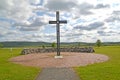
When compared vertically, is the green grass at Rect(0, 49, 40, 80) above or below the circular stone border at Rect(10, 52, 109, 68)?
below

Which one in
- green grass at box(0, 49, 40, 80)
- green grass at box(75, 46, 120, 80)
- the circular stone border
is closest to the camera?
green grass at box(75, 46, 120, 80)

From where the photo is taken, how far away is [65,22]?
95.7 ft

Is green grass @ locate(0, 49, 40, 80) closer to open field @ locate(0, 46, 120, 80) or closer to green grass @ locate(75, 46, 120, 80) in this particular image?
open field @ locate(0, 46, 120, 80)

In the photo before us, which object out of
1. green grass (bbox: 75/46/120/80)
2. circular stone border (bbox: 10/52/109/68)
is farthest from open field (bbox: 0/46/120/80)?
circular stone border (bbox: 10/52/109/68)

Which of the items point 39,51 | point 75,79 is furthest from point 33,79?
point 39,51

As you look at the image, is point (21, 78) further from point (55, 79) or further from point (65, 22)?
point (65, 22)

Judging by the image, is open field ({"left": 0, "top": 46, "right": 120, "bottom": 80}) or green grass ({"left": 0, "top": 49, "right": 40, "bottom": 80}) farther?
green grass ({"left": 0, "top": 49, "right": 40, "bottom": 80})

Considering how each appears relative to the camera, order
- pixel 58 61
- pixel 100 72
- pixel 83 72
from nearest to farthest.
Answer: pixel 100 72, pixel 83 72, pixel 58 61

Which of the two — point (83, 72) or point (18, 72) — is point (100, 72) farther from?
point (18, 72)

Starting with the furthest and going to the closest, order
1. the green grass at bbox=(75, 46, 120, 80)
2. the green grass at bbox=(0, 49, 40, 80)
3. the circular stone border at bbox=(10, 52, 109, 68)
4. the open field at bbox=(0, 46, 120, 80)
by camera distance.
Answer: the circular stone border at bbox=(10, 52, 109, 68)
the green grass at bbox=(0, 49, 40, 80)
the open field at bbox=(0, 46, 120, 80)
the green grass at bbox=(75, 46, 120, 80)

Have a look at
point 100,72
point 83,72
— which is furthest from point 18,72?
point 100,72

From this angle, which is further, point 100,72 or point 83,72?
point 83,72

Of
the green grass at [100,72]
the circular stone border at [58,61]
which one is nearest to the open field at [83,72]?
the green grass at [100,72]

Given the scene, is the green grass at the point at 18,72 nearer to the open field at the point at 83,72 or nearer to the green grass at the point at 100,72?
the open field at the point at 83,72
